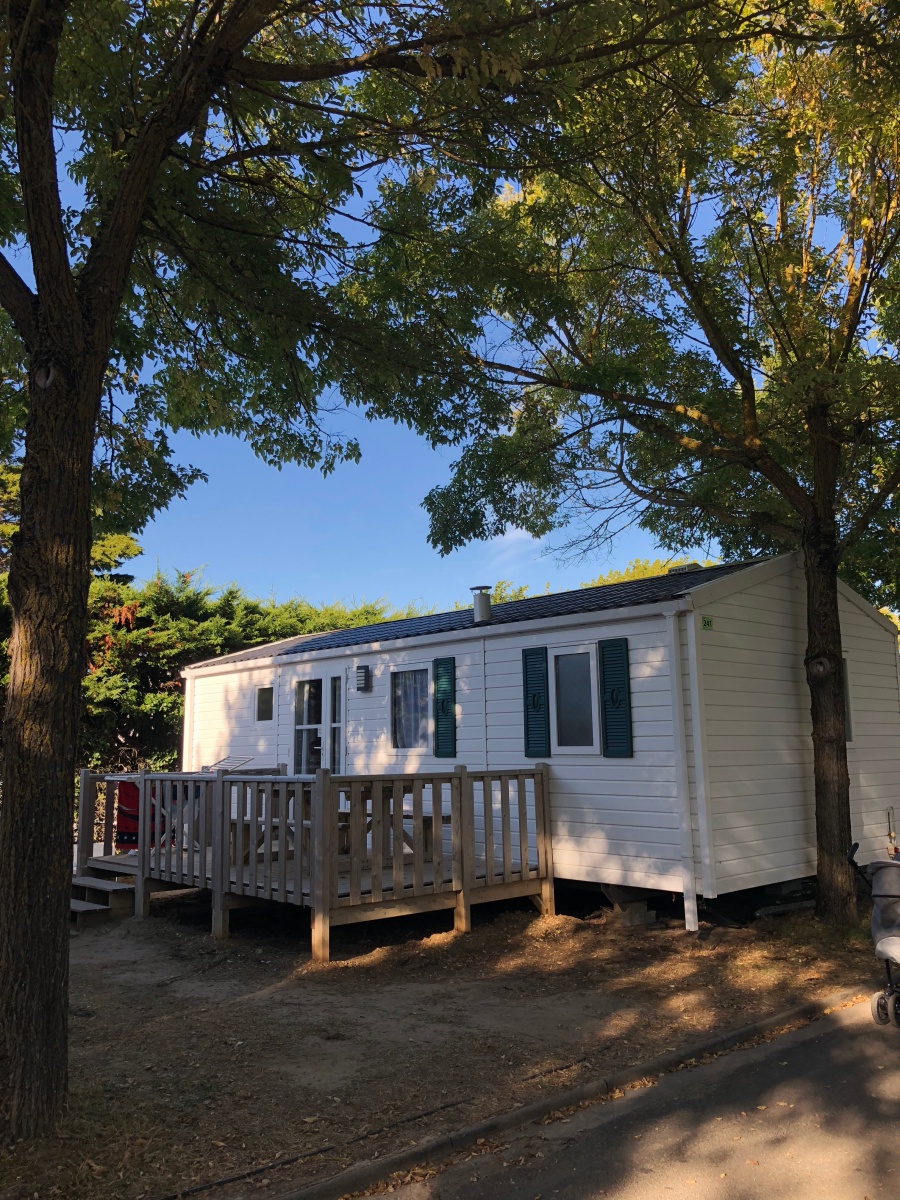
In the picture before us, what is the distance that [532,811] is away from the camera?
Result: 916cm

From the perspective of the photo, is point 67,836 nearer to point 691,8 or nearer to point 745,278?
point 691,8

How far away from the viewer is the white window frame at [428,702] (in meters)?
10.6

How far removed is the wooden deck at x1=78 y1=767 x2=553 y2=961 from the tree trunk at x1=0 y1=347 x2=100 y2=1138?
11.5 ft

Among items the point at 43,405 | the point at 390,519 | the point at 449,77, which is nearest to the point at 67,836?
the point at 43,405

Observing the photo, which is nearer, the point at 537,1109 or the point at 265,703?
the point at 537,1109

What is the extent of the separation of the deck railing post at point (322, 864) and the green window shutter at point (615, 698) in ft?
9.37

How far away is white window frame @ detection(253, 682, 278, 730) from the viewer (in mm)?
12977

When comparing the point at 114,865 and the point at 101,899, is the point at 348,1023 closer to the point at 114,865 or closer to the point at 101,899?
the point at 101,899

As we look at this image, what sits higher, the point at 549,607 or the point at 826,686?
the point at 549,607

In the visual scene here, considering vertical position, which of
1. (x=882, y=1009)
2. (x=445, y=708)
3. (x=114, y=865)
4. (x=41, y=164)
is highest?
(x=41, y=164)

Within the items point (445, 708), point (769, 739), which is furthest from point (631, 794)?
point (445, 708)

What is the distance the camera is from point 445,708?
1041cm

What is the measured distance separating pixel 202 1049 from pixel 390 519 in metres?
19.4

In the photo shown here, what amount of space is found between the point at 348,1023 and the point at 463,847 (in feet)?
8.79
